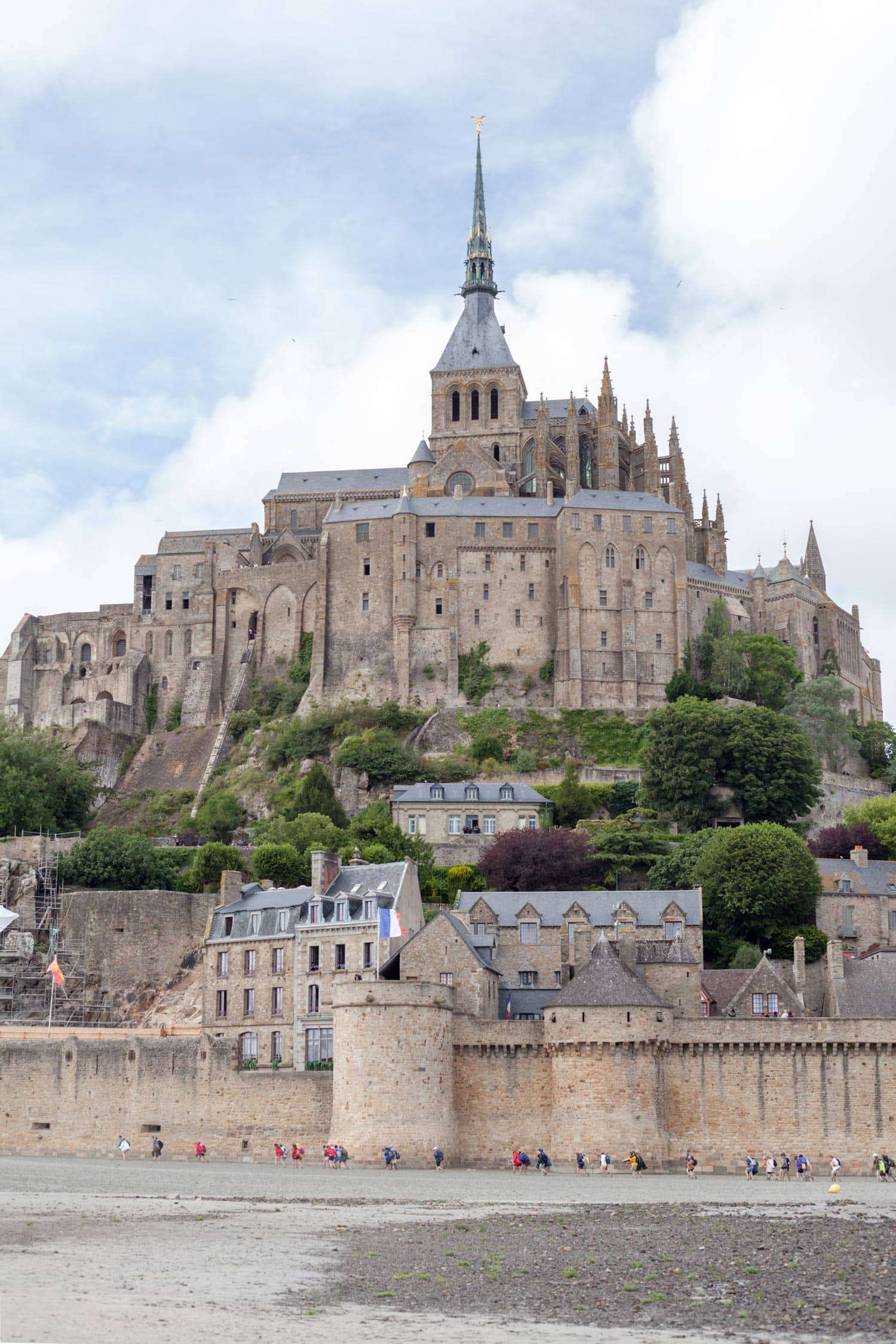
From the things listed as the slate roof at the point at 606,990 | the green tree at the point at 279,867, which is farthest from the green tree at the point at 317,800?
the slate roof at the point at 606,990

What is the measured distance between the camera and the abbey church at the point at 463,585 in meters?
93.8

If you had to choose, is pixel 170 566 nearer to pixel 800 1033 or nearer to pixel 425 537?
pixel 425 537

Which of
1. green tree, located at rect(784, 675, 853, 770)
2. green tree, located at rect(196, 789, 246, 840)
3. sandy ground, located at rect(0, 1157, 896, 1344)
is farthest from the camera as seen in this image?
green tree, located at rect(784, 675, 853, 770)

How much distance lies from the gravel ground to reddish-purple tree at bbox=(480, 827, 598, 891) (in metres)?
31.0

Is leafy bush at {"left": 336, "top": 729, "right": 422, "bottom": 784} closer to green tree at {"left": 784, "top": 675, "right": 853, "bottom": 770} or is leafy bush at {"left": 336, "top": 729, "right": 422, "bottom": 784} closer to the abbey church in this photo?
the abbey church

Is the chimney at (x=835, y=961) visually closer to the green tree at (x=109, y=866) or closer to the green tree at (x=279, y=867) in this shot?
the green tree at (x=279, y=867)

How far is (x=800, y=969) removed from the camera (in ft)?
183

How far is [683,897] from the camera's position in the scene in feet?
194

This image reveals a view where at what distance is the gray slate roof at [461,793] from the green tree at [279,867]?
38.3 ft

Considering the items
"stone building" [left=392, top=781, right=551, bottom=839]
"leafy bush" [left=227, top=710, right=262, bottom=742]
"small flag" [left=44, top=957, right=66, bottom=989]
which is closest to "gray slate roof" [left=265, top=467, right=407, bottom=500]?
"leafy bush" [left=227, top=710, right=262, bottom=742]

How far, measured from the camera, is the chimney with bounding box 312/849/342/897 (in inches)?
2202

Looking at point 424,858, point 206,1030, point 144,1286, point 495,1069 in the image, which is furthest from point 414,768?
point 144,1286

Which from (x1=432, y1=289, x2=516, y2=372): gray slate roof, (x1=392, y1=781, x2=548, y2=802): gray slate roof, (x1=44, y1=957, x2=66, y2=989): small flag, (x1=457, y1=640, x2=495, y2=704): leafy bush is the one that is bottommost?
(x1=44, y1=957, x2=66, y2=989): small flag

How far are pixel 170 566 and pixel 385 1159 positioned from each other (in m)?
65.9
